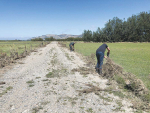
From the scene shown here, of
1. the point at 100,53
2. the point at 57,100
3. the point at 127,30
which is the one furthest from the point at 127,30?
the point at 57,100

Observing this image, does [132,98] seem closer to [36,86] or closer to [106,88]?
[106,88]

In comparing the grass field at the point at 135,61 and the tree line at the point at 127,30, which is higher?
the tree line at the point at 127,30

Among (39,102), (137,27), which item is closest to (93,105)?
(39,102)

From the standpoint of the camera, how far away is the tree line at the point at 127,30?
256 ft

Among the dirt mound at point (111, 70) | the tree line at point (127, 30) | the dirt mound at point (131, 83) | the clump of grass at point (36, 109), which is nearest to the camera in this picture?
the clump of grass at point (36, 109)

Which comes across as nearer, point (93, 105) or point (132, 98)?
point (93, 105)

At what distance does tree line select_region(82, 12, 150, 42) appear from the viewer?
7812 cm

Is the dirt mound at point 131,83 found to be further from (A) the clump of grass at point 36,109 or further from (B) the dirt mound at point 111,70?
(A) the clump of grass at point 36,109

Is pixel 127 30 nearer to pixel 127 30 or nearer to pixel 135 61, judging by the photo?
pixel 127 30

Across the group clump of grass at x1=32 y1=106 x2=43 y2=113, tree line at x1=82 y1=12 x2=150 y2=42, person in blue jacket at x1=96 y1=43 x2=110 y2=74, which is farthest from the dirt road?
tree line at x1=82 y1=12 x2=150 y2=42

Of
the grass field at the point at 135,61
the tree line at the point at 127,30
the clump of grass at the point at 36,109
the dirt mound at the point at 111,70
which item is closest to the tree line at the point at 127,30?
the tree line at the point at 127,30

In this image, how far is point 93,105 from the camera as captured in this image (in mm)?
4297

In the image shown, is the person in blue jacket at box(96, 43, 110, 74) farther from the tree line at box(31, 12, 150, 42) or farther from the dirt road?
the tree line at box(31, 12, 150, 42)

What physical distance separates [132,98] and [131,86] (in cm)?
79
